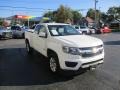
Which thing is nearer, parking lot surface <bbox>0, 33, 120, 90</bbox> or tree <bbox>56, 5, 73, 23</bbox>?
parking lot surface <bbox>0, 33, 120, 90</bbox>

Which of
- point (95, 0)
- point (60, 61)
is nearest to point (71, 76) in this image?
point (60, 61)

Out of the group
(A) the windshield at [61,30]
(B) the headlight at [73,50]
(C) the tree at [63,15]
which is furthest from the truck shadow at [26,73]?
(C) the tree at [63,15]

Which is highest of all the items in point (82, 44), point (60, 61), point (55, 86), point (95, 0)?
point (95, 0)

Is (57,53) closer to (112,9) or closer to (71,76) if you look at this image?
(71,76)

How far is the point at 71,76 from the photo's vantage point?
303 inches

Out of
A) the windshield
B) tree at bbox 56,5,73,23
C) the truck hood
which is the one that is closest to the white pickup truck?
the truck hood

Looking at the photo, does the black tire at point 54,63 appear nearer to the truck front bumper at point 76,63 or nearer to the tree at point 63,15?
the truck front bumper at point 76,63

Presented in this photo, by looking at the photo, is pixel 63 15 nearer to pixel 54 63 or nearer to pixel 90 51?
pixel 54 63

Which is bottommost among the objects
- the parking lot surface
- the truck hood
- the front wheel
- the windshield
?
the parking lot surface

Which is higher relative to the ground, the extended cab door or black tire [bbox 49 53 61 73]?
the extended cab door

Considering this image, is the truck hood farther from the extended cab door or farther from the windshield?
the extended cab door

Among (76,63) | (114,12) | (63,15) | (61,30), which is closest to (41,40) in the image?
(61,30)

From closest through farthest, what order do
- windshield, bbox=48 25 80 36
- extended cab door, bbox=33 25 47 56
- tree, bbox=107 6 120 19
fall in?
windshield, bbox=48 25 80 36
extended cab door, bbox=33 25 47 56
tree, bbox=107 6 120 19

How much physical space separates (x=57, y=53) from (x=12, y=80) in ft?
5.69
